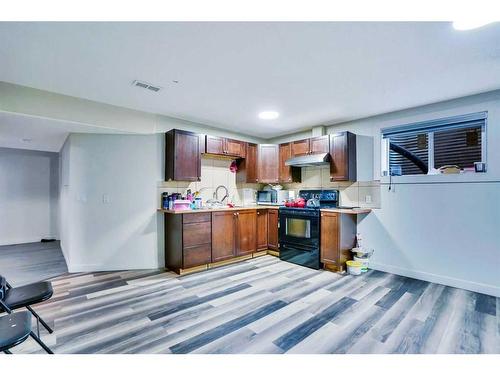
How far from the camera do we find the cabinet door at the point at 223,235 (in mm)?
3859

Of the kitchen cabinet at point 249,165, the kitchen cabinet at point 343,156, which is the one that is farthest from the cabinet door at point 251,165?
the kitchen cabinet at point 343,156

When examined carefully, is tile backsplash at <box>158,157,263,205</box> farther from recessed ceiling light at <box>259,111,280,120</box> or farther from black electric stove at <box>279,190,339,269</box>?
recessed ceiling light at <box>259,111,280,120</box>

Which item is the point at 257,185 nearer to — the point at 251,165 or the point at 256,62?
the point at 251,165

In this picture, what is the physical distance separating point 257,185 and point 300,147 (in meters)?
1.32

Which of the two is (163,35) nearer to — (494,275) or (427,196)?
(427,196)

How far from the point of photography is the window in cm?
316

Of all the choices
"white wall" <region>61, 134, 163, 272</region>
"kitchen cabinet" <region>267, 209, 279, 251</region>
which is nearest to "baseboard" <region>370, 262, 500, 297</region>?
"kitchen cabinet" <region>267, 209, 279, 251</region>

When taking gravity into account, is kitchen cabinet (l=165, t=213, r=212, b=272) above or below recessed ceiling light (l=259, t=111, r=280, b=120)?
below

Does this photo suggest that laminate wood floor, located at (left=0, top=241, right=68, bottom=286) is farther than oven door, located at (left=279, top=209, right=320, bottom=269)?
No

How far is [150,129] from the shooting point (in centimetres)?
383

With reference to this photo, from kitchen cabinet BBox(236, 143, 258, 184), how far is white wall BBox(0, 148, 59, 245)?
186 inches

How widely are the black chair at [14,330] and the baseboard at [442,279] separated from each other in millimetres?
4012

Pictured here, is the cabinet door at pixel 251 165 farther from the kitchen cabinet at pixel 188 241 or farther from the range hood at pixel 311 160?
the kitchen cabinet at pixel 188 241
